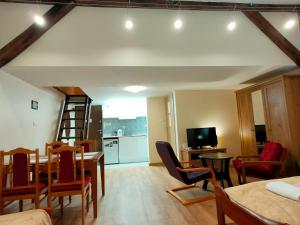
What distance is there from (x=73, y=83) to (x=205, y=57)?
Result: 2657 mm

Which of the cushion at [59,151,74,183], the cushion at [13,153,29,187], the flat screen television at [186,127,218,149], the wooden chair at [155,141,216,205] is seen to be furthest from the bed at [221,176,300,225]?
the flat screen television at [186,127,218,149]

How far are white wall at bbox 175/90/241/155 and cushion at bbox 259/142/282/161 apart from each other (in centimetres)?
181

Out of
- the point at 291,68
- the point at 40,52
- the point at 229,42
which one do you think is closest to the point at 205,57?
the point at 229,42

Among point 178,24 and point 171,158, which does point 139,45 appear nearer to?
point 178,24

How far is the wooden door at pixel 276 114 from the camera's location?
369cm

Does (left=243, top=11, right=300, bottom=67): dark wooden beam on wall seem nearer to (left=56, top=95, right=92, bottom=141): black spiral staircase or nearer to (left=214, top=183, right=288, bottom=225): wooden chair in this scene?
(left=214, top=183, right=288, bottom=225): wooden chair

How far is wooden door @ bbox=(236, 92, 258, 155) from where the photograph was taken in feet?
15.1

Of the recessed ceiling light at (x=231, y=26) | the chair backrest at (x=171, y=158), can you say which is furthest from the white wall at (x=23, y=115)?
the recessed ceiling light at (x=231, y=26)

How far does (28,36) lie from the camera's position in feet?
9.29

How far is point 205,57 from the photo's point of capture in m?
3.33

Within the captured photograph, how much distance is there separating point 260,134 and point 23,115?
493 cm

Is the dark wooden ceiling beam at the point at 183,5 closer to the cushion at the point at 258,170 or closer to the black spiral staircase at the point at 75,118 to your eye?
the cushion at the point at 258,170

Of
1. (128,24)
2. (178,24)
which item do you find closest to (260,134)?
(178,24)

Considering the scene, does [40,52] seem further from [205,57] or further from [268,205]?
[268,205]
